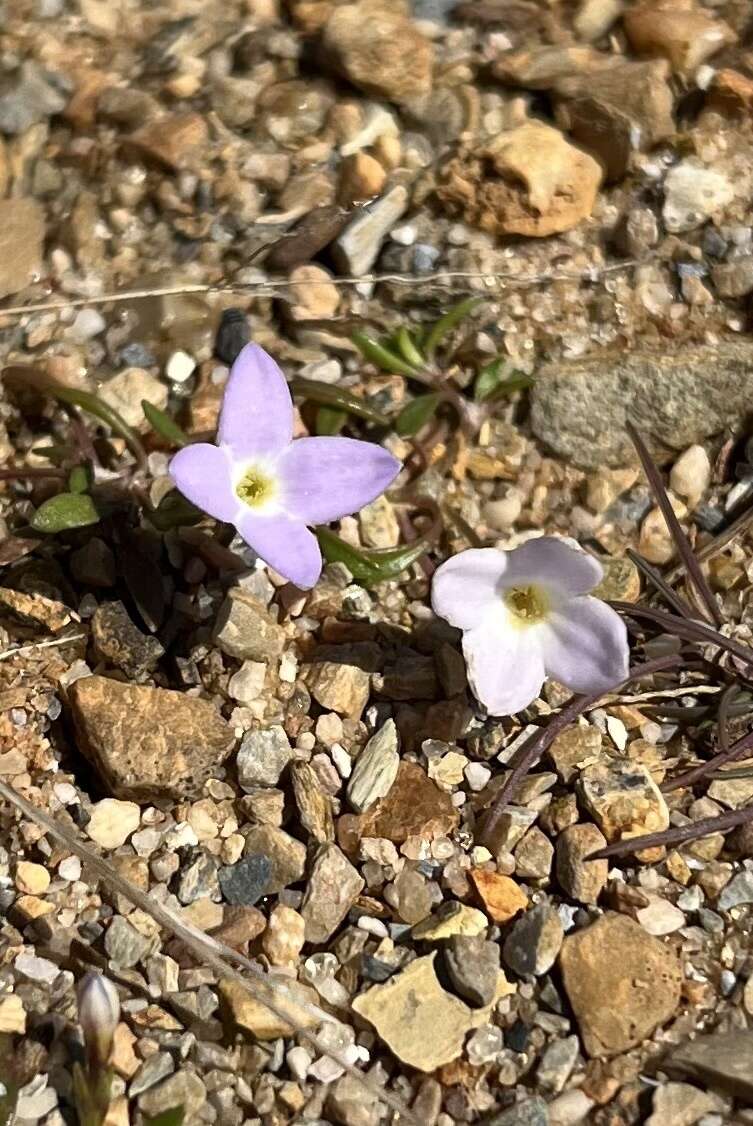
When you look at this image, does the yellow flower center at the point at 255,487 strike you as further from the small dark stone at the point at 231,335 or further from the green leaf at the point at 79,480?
the small dark stone at the point at 231,335

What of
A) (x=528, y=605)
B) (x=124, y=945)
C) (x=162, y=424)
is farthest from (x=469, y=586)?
(x=124, y=945)

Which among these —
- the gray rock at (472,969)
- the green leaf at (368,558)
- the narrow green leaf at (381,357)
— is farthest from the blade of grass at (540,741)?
the narrow green leaf at (381,357)

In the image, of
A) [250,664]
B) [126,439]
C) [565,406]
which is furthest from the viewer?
[565,406]

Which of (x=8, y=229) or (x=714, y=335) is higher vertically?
(x=8, y=229)

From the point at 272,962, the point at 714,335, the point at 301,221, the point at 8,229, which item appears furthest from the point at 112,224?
the point at 272,962

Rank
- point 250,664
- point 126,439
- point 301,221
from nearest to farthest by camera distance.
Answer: point 250,664
point 126,439
point 301,221

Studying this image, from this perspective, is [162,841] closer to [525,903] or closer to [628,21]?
[525,903]

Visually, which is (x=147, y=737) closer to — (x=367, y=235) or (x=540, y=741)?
(x=540, y=741)
